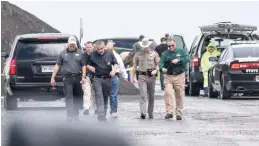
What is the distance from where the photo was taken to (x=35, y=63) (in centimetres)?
2452

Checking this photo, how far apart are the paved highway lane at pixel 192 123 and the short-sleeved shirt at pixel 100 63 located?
0.90 metres

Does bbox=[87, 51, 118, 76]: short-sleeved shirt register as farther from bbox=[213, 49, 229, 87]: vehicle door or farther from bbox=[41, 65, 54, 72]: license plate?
bbox=[213, 49, 229, 87]: vehicle door

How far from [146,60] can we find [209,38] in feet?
31.1

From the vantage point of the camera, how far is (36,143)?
1541 centimetres

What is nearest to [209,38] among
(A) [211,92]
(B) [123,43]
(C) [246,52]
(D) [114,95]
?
(A) [211,92]

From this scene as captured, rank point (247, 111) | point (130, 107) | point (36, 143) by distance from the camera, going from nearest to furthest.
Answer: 1. point (36, 143)
2. point (247, 111)
3. point (130, 107)

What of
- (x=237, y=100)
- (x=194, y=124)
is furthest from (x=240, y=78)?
(x=194, y=124)

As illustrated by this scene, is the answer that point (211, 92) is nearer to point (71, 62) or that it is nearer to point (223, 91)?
point (223, 91)

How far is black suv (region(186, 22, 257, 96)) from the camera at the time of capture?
31.1 meters

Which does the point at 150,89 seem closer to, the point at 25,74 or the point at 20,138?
the point at 25,74

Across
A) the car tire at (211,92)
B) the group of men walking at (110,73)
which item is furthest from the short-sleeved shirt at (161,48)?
the group of men walking at (110,73)

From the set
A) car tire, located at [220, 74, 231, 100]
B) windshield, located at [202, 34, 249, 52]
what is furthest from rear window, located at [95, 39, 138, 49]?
car tire, located at [220, 74, 231, 100]

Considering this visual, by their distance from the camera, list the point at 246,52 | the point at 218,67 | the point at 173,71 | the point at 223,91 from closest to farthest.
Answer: the point at 173,71
the point at 223,91
the point at 246,52
the point at 218,67

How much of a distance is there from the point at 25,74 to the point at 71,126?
535 cm
